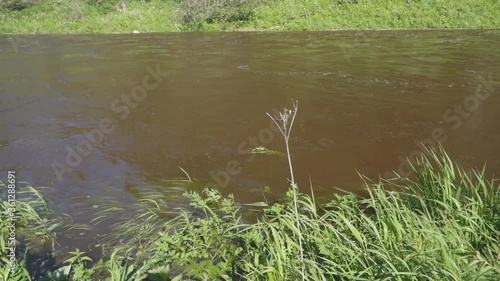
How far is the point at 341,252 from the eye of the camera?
2.80 metres

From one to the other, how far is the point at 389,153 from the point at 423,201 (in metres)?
2.05

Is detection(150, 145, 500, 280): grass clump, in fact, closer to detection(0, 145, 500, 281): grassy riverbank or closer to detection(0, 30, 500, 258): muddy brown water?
detection(0, 145, 500, 281): grassy riverbank

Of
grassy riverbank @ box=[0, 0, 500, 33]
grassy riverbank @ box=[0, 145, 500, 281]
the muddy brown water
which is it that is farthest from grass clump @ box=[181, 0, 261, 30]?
grassy riverbank @ box=[0, 145, 500, 281]

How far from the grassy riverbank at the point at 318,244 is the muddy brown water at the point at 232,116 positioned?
436 millimetres

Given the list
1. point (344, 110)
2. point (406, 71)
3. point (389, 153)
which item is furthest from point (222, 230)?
point (406, 71)

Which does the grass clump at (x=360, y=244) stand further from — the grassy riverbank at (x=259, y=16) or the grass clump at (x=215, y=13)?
the grass clump at (x=215, y=13)

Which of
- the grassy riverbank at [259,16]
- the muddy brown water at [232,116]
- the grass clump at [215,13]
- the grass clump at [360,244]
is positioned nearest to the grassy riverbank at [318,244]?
the grass clump at [360,244]

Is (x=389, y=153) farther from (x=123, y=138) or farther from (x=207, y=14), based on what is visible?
(x=207, y=14)

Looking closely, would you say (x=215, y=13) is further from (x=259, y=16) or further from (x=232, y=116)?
(x=232, y=116)

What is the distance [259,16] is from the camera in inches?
715

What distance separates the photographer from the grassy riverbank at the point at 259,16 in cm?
1596

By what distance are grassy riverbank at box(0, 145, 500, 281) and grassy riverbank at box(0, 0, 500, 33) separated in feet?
46.0

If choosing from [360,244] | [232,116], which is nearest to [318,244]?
[360,244]

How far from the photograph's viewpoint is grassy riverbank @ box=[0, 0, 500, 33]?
1596cm
